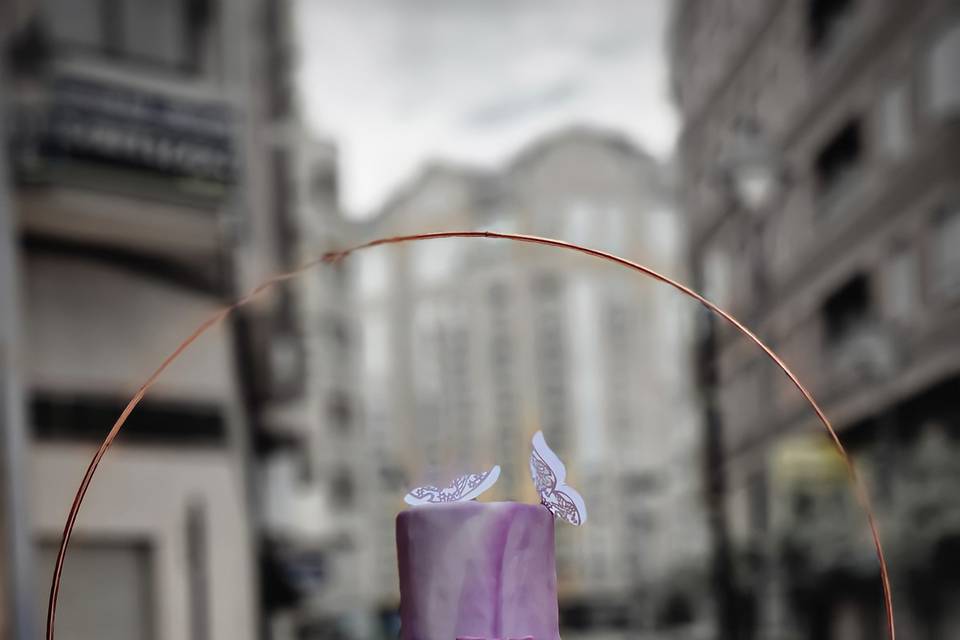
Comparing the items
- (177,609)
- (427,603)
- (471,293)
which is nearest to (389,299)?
(471,293)

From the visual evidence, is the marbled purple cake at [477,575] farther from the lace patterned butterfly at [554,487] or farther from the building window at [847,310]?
the building window at [847,310]

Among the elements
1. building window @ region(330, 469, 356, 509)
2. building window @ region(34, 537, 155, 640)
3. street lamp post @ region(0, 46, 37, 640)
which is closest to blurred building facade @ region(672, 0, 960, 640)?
street lamp post @ region(0, 46, 37, 640)

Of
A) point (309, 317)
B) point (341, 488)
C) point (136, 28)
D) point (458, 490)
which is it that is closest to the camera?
point (458, 490)

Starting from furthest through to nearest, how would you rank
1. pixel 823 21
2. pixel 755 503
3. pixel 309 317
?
pixel 309 317, pixel 755 503, pixel 823 21

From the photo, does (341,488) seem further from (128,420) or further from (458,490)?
(458,490)

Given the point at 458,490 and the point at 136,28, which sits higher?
the point at 136,28

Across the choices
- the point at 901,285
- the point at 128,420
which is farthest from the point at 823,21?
the point at 128,420

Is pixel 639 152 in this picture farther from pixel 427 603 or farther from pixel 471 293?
pixel 427 603

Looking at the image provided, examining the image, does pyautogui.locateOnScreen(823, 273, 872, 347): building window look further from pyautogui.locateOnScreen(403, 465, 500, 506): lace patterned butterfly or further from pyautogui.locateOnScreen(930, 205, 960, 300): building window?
pyautogui.locateOnScreen(403, 465, 500, 506): lace patterned butterfly
